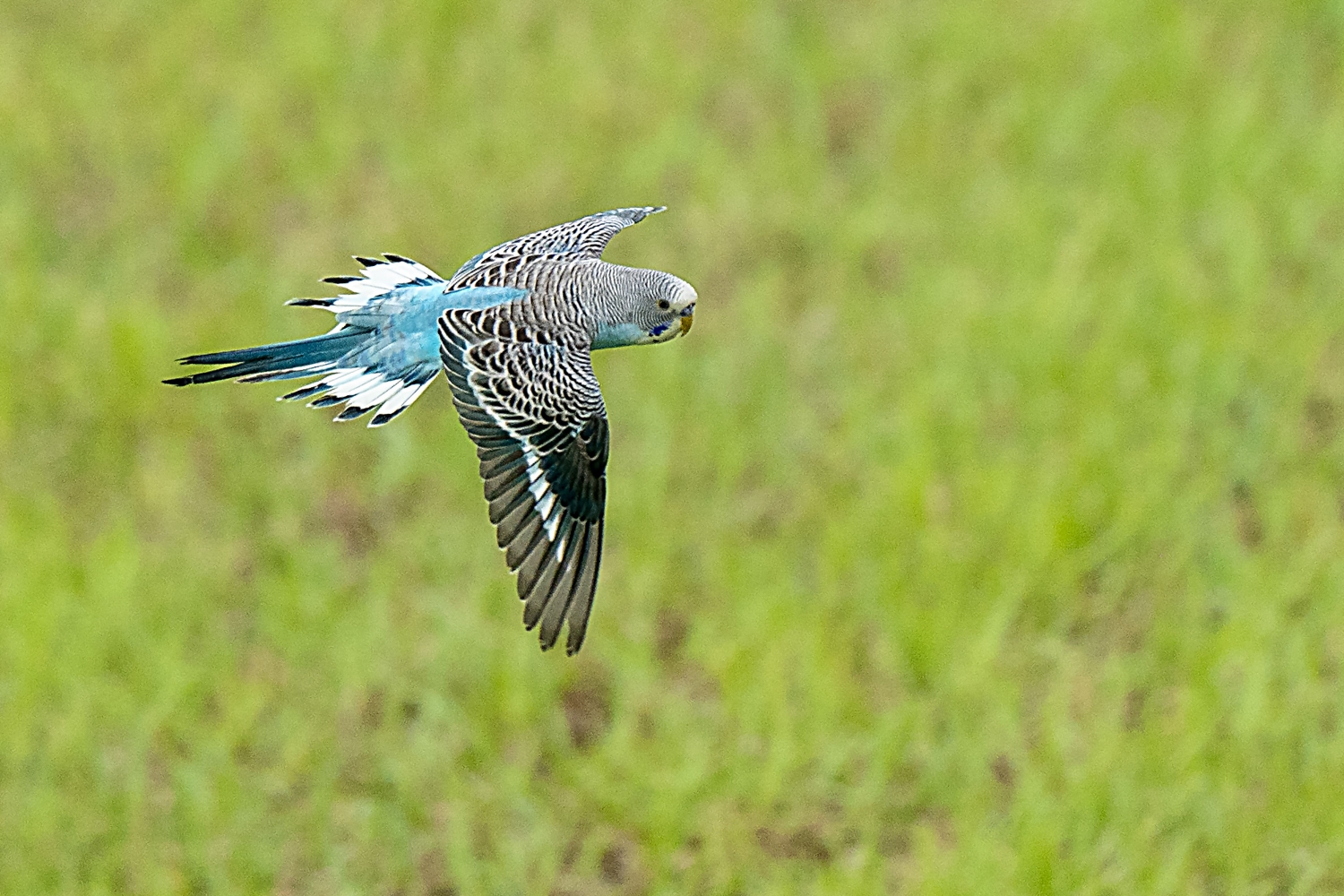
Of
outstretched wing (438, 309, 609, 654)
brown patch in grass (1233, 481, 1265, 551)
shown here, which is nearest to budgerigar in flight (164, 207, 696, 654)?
outstretched wing (438, 309, 609, 654)

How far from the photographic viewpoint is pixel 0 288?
752 cm

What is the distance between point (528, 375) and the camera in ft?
12.4

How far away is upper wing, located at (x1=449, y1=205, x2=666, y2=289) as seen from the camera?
408 cm

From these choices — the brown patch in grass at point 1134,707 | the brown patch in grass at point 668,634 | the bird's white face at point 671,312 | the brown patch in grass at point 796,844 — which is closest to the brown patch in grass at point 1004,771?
the brown patch in grass at point 1134,707

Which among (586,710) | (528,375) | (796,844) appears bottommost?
(796,844)

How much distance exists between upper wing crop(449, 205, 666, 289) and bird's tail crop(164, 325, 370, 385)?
30 cm

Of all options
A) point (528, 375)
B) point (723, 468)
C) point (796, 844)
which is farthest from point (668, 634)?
point (528, 375)

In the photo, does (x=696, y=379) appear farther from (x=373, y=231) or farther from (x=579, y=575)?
(x=579, y=575)

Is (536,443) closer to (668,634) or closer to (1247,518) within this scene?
(668,634)

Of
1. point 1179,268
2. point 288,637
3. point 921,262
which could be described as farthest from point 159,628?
point 1179,268

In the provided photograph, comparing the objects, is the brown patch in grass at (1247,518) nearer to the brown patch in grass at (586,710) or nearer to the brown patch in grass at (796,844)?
the brown patch in grass at (796,844)

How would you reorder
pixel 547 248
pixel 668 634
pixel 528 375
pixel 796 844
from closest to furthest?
pixel 528 375, pixel 547 248, pixel 796 844, pixel 668 634

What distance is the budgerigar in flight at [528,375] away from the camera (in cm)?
378

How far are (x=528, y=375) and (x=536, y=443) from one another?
0.18 m
